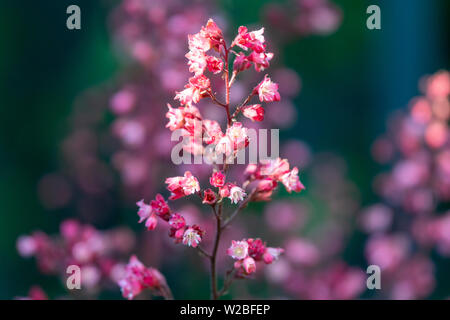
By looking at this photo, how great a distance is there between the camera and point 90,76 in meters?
1.51

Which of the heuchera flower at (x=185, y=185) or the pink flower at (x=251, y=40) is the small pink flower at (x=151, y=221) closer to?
the heuchera flower at (x=185, y=185)

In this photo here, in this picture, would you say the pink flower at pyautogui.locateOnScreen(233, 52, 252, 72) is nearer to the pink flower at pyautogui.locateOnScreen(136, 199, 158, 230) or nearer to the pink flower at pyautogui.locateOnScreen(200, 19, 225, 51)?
the pink flower at pyautogui.locateOnScreen(200, 19, 225, 51)

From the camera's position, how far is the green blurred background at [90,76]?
1.48 m

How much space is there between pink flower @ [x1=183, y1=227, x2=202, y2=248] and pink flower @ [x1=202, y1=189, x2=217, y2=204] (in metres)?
0.04

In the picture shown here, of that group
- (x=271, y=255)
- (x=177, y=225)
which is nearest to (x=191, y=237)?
(x=177, y=225)

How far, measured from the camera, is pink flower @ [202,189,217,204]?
1.97 ft

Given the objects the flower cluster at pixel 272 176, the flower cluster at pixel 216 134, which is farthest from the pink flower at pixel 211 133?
the flower cluster at pixel 272 176

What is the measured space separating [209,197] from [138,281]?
18 centimetres

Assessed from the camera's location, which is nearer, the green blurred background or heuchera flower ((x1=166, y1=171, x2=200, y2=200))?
heuchera flower ((x1=166, y1=171, x2=200, y2=200))

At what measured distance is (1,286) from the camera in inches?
54.4

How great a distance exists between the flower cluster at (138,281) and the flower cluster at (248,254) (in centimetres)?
13

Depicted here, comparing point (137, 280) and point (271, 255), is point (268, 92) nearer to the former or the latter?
point (271, 255)

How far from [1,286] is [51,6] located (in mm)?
897

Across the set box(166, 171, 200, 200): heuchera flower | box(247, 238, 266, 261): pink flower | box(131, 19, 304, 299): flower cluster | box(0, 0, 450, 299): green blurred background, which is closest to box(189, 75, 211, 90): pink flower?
box(131, 19, 304, 299): flower cluster
